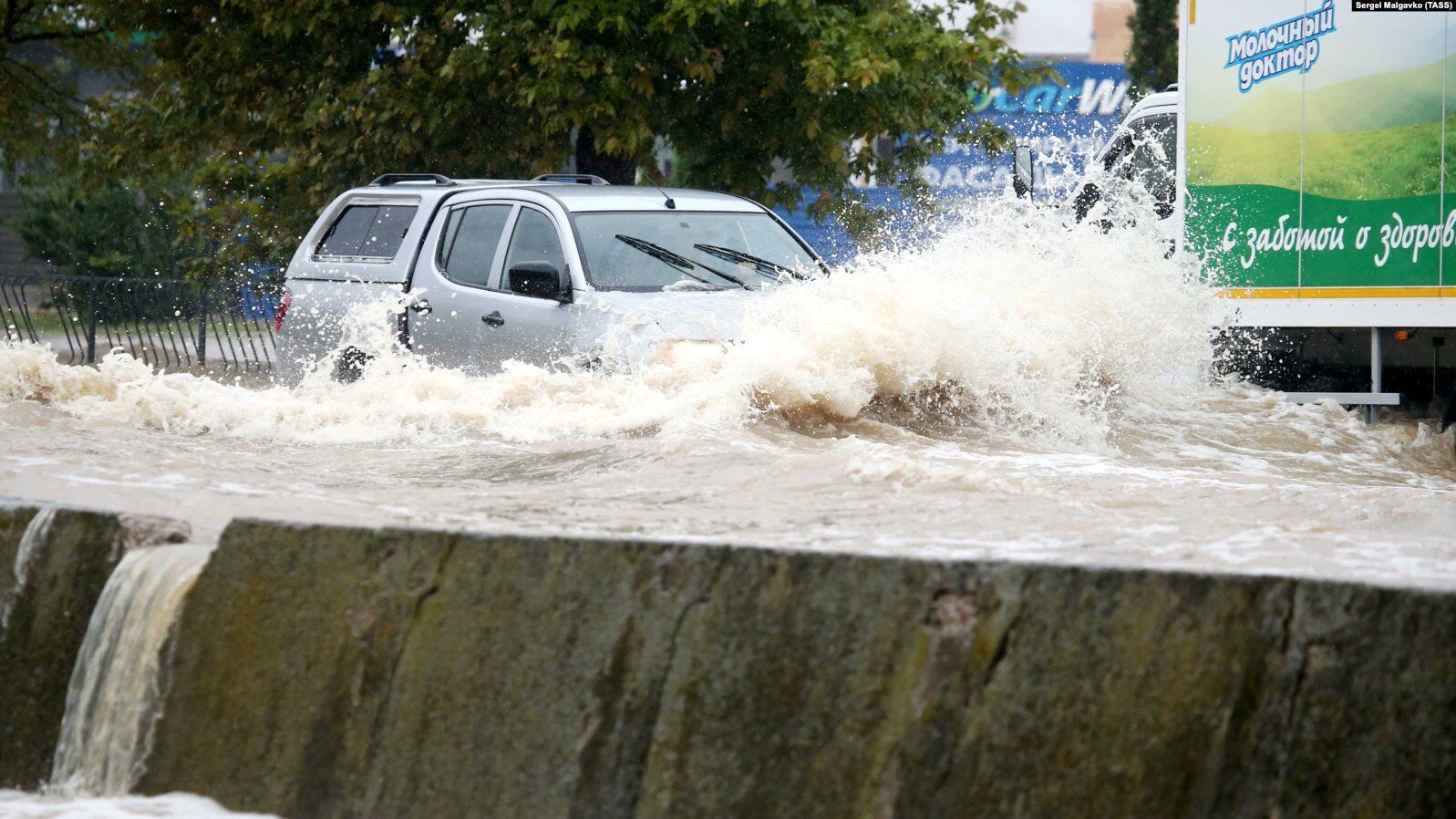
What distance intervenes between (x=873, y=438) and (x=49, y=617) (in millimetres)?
4379

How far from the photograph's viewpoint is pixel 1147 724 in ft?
11.3

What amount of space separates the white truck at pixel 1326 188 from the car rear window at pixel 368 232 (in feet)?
16.4

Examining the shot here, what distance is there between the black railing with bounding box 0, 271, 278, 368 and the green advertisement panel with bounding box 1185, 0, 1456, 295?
10937 mm

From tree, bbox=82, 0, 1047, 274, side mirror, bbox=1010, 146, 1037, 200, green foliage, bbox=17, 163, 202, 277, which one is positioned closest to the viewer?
side mirror, bbox=1010, 146, 1037, 200

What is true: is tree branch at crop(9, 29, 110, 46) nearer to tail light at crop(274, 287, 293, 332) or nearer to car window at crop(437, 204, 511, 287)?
tail light at crop(274, 287, 293, 332)

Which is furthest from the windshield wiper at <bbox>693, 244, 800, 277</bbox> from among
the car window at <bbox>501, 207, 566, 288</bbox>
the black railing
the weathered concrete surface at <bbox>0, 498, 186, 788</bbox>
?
the black railing

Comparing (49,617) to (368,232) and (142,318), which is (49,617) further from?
(142,318)

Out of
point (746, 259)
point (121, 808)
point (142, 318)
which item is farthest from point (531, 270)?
point (142, 318)

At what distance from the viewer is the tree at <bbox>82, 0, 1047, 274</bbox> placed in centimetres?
1459

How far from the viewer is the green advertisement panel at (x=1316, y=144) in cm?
1023

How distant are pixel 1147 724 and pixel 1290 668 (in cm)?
30

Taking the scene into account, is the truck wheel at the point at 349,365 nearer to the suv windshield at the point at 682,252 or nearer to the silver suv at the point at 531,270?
the silver suv at the point at 531,270

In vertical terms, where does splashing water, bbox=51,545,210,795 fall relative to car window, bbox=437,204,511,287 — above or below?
below

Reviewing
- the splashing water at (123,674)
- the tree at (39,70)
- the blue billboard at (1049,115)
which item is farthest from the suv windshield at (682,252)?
the blue billboard at (1049,115)
